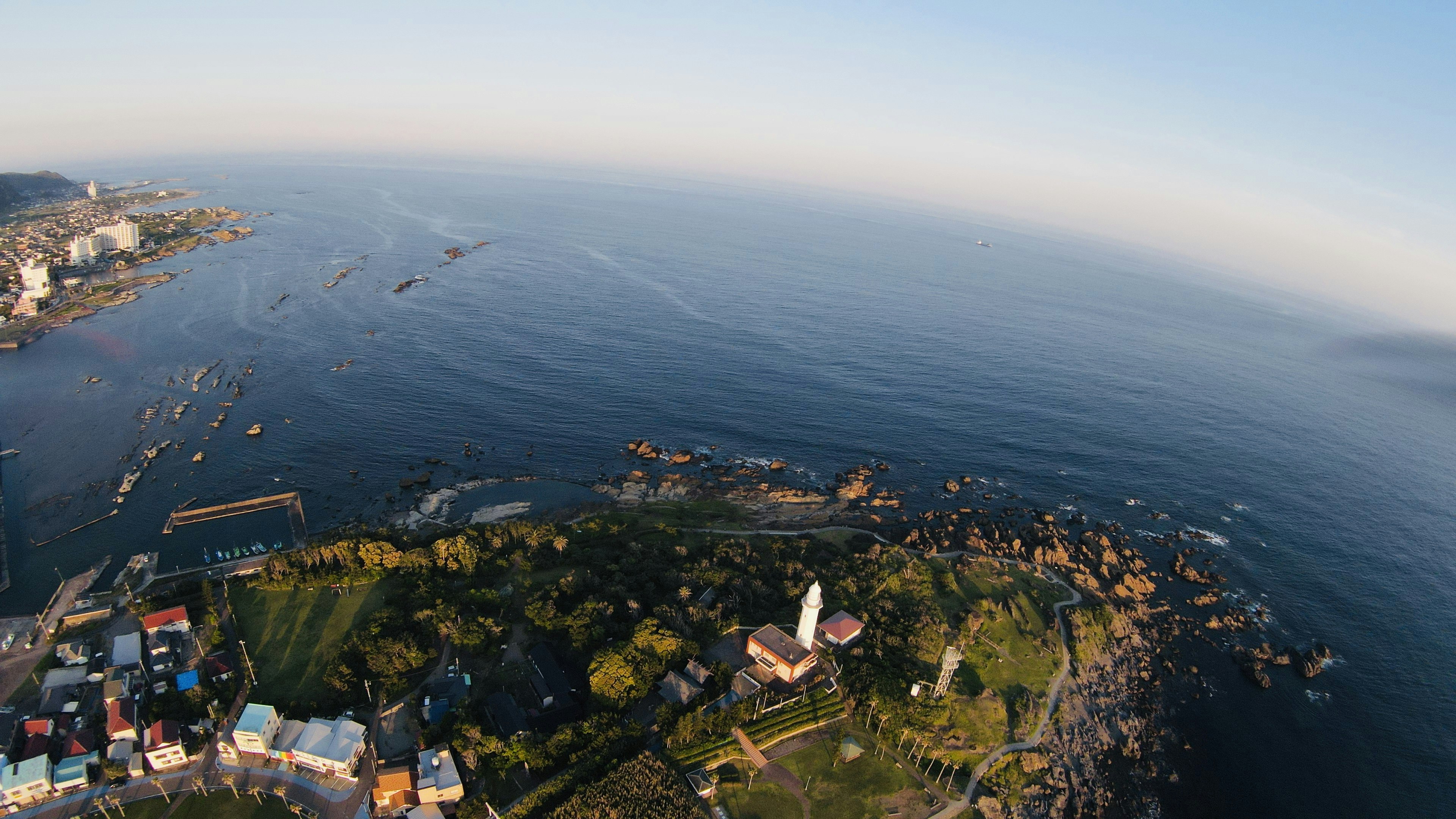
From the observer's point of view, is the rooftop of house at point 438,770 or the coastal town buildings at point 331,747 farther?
the coastal town buildings at point 331,747

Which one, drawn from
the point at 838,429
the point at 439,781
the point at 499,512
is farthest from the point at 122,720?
the point at 838,429

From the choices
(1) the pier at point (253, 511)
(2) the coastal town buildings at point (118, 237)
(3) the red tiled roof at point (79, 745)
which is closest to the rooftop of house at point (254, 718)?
(3) the red tiled roof at point (79, 745)

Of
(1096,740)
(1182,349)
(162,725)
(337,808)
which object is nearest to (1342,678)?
(1096,740)

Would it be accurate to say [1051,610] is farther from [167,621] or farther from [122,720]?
[167,621]

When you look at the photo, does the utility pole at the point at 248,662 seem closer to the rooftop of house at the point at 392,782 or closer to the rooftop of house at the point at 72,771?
the rooftop of house at the point at 72,771

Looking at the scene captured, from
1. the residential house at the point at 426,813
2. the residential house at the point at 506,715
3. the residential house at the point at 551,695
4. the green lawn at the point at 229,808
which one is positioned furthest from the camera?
the residential house at the point at 551,695

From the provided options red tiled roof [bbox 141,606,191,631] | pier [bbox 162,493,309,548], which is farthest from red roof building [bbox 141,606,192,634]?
pier [bbox 162,493,309,548]

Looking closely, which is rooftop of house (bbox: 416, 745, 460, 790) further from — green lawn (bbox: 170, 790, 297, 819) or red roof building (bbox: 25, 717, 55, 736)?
red roof building (bbox: 25, 717, 55, 736)
